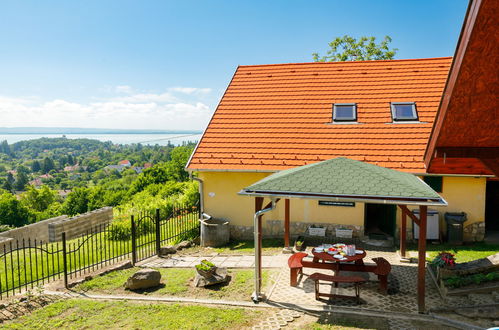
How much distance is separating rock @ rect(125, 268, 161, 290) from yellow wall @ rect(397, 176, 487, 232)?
9.19 metres

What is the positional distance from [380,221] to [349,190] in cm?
699

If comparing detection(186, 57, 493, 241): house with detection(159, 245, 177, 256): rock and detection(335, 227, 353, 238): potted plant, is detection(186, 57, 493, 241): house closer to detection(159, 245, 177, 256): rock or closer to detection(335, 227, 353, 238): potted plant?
detection(335, 227, 353, 238): potted plant

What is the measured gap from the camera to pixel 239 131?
14.4m

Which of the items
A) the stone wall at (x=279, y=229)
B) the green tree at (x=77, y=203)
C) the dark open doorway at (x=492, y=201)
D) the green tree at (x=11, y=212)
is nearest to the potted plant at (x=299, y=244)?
the stone wall at (x=279, y=229)

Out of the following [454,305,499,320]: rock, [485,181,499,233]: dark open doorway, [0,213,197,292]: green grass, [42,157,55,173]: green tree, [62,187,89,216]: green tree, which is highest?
[485,181,499,233]: dark open doorway

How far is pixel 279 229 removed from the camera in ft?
43.8

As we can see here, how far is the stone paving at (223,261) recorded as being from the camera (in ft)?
34.4

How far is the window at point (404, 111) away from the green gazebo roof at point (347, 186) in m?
5.82

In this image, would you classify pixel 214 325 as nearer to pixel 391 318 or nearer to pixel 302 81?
pixel 391 318

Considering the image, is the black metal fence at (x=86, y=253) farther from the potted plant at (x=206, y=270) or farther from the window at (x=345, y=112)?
the window at (x=345, y=112)

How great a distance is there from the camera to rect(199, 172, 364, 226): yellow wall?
12703 millimetres

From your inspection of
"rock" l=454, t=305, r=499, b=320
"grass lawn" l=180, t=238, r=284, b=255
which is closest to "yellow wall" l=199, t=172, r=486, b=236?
"grass lawn" l=180, t=238, r=284, b=255

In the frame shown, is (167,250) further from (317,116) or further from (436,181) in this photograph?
(436,181)

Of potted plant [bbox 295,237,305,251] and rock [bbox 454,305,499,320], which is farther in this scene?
potted plant [bbox 295,237,305,251]
